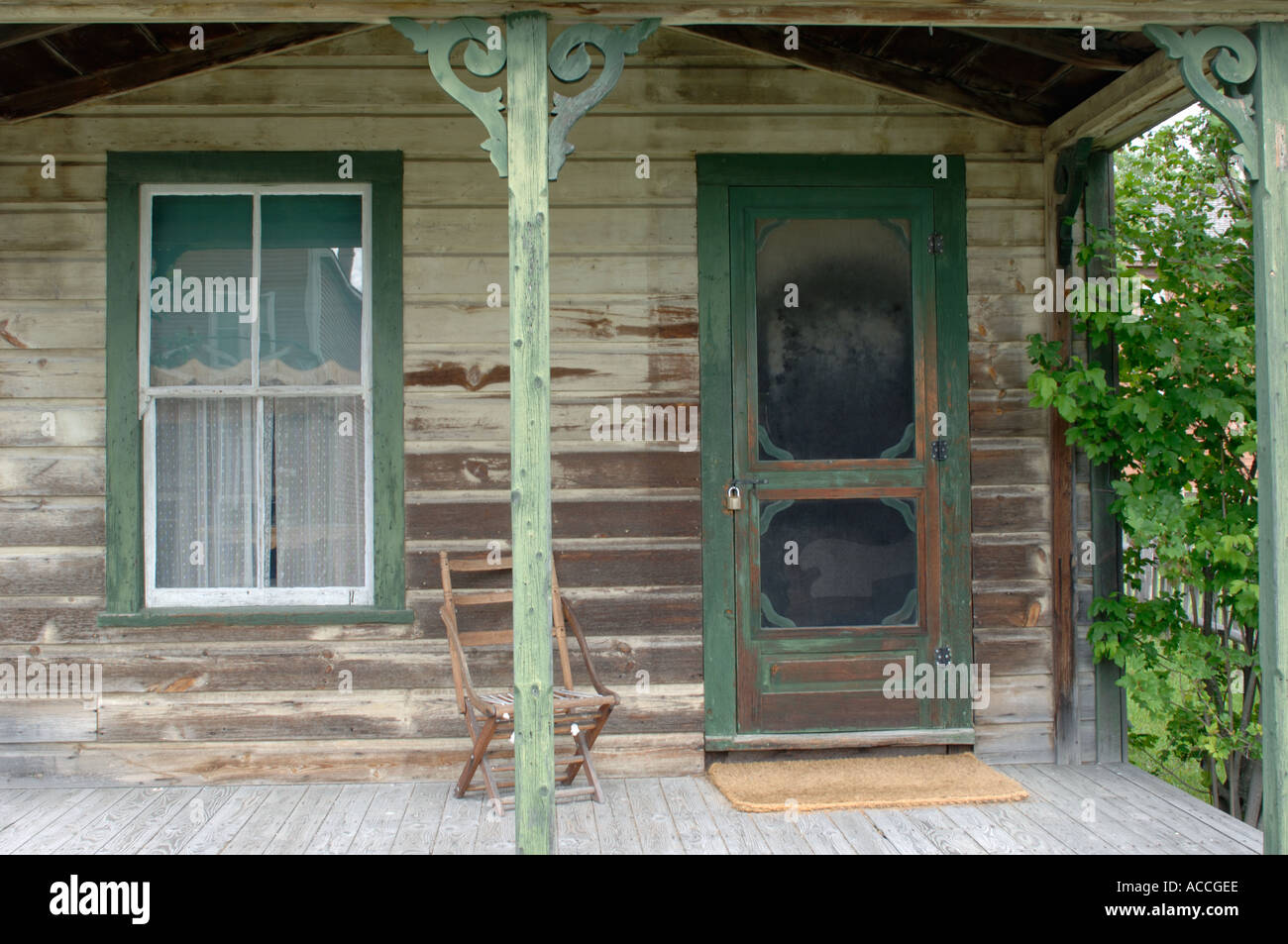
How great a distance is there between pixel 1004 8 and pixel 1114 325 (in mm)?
1471

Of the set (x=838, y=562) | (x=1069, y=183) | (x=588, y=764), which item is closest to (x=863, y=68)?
(x=1069, y=183)

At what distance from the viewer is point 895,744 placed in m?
4.36

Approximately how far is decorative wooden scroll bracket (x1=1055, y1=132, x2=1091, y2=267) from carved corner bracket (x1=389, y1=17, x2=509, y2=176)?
2449 millimetres

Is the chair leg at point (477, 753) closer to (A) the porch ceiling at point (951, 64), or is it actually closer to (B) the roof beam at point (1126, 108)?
(A) the porch ceiling at point (951, 64)

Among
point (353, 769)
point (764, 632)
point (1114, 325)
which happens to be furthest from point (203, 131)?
point (1114, 325)

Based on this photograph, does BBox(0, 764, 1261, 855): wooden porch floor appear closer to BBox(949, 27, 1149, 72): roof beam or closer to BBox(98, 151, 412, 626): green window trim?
BBox(98, 151, 412, 626): green window trim

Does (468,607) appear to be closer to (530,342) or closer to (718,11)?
(530,342)

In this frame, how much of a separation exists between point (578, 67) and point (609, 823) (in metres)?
2.50

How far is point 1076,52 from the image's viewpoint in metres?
3.80

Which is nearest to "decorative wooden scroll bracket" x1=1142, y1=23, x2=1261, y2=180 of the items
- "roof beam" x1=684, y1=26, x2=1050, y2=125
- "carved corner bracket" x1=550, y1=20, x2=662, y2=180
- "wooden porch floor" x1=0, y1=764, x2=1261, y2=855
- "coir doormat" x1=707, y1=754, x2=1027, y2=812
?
"roof beam" x1=684, y1=26, x2=1050, y2=125

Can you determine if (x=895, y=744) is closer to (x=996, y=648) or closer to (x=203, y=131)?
(x=996, y=648)

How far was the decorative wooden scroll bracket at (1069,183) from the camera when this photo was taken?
4.24 metres

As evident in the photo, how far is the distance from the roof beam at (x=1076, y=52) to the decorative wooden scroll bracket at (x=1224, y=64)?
626mm

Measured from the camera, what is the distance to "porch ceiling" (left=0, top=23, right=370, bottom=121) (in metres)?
4.02
